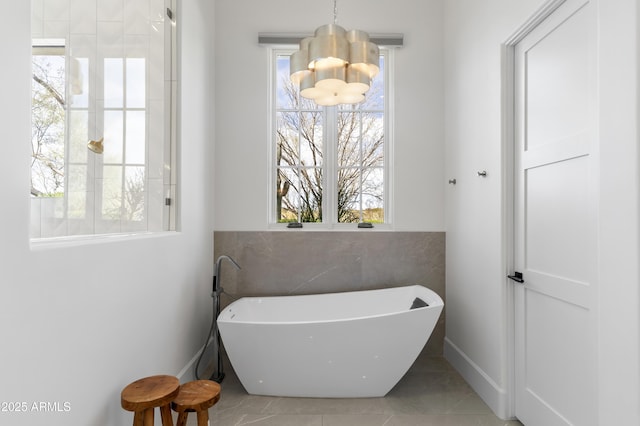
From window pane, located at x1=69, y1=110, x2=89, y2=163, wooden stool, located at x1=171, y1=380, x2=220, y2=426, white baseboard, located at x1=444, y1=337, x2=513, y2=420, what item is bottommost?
white baseboard, located at x1=444, y1=337, x2=513, y2=420

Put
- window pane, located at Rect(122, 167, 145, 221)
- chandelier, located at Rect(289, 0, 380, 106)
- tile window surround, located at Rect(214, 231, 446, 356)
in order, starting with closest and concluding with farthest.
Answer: window pane, located at Rect(122, 167, 145, 221) < chandelier, located at Rect(289, 0, 380, 106) < tile window surround, located at Rect(214, 231, 446, 356)

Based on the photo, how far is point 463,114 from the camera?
9.03 feet

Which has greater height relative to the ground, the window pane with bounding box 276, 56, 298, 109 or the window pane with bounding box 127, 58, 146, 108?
the window pane with bounding box 276, 56, 298, 109

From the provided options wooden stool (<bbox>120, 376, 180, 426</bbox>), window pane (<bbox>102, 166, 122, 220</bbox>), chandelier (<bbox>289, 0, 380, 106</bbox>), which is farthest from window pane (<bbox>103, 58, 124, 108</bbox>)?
wooden stool (<bbox>120, 376, 180, 426</bbox>)

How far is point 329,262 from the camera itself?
312 cm

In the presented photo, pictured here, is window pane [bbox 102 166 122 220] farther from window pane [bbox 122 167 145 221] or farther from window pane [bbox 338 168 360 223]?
window pane [bbox 338 168 360 223]

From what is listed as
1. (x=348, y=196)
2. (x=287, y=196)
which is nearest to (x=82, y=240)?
(x=287, y=196)

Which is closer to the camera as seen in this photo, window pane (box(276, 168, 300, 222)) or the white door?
the white door

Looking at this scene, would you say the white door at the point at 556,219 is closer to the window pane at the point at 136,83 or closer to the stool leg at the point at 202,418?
the stool leg at the point at 202,418

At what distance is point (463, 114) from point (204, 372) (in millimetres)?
2661

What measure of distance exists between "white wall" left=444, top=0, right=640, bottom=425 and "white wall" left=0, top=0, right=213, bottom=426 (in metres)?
1.92

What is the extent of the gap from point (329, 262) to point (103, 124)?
77.6 inches

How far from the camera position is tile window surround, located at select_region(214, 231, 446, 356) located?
311cm

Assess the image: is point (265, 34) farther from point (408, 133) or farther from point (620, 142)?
point (620, 142)
